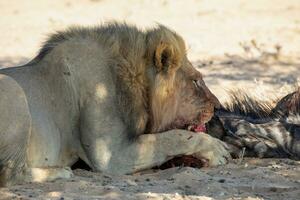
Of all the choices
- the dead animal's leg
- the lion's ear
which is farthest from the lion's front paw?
the dead animal's leg

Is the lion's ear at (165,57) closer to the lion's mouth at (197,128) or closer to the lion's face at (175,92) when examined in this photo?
the lion's face at (175,92)

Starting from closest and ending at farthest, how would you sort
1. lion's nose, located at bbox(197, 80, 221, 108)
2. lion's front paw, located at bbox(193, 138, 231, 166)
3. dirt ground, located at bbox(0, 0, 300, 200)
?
dirt ground, located at bbox(0, 0, 300, 200) < lion's front paw, located at bbox(193, 138, 231, 166) < lion's nose, located at bbox(197, 80, 221, 108)

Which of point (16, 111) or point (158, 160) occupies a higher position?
point (16, 111)

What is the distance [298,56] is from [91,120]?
17.3ft

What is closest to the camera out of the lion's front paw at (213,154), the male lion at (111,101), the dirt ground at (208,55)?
the dirt ground at (208,55)

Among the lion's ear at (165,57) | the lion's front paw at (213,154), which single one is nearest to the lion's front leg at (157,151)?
the lion's front paw at (213,154)

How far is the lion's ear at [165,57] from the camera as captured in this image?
686 centimetres

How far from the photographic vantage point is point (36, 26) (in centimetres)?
1480

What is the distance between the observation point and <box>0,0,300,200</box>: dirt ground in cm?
589

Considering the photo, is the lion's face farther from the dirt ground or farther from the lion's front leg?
the dirt ground

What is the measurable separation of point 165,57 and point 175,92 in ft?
0.93

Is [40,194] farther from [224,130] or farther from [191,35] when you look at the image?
[191,35]

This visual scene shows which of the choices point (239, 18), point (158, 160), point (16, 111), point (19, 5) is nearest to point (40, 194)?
point (16, 111)

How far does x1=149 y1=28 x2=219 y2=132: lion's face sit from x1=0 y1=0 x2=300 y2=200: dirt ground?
0.43 m
